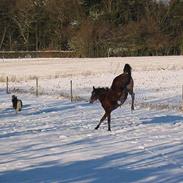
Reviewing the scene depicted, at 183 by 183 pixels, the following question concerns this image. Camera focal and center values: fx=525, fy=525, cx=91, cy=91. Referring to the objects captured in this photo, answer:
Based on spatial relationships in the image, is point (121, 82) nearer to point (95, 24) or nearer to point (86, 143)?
point (86, 143)

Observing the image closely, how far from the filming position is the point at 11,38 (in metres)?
86.6

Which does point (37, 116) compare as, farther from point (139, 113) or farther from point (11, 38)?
point (11, 38)

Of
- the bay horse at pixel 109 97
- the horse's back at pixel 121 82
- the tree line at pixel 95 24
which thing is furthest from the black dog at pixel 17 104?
the tree line at pixel 95 24

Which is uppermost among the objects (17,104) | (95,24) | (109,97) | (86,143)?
(95,24)

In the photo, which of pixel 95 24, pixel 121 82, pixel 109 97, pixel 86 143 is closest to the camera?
pixel 86 143

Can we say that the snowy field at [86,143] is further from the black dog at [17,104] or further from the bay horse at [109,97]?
the bay horse at [109,97]

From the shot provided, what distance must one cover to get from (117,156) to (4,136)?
15.5 ft

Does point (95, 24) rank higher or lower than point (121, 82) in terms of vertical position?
higher

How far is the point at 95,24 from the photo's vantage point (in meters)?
81.8

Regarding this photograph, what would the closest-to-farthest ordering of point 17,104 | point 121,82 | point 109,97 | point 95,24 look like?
point 109,97 → point 121,82 → point 17,104 → point 95,24

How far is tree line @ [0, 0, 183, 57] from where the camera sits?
262 ft

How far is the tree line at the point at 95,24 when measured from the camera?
262 feet

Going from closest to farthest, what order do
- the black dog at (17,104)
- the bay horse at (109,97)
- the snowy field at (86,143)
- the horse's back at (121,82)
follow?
1. the snowy field at (86,143)
2. the bay horse at (109,97)
3. the horse's back at (121,82)
4. the black dog at (17,104)

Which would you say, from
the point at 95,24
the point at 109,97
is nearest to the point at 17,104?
the point at 109,97
